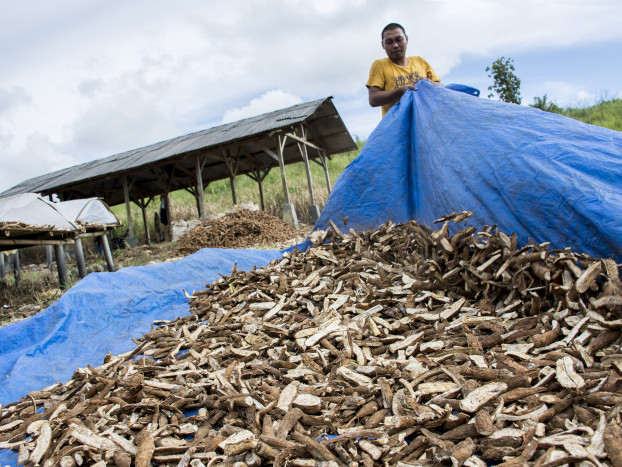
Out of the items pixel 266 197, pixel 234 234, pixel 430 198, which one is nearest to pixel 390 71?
pixel 430 198

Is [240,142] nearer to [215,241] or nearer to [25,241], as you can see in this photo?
[215,241]

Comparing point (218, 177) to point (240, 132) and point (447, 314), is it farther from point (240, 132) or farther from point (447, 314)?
point (447, 314)

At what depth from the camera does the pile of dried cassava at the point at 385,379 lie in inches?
38.3

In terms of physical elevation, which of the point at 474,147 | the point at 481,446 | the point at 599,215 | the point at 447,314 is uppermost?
the point at 474,147

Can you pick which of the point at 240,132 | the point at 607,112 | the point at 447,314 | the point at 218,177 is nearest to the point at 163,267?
the point at 447,314

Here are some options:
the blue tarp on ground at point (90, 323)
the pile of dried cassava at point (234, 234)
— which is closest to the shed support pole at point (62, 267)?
the pile of dried cassava at point (234, 234)

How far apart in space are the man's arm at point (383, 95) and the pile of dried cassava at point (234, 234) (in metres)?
4.04

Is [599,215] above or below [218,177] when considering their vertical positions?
below

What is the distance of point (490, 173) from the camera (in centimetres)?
204

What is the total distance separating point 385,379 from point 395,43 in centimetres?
286

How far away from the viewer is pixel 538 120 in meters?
2.12

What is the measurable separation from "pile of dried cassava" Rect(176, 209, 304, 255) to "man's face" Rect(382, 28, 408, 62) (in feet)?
13.7

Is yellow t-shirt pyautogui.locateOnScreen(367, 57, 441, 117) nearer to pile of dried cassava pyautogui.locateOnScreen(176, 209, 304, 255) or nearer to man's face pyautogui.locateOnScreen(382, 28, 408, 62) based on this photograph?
man's face pyautogui.locateOnScreen(382, 28, 408, 62)

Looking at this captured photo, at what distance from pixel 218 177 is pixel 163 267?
943 centimetres
